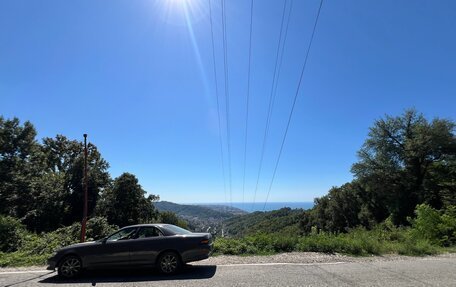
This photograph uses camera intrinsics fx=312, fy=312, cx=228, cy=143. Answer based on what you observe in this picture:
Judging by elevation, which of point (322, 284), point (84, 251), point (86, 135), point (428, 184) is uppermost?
point (86, 135)

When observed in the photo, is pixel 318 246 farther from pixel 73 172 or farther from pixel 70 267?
pixel 73 172

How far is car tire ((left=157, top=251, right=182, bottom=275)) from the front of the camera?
339 inches

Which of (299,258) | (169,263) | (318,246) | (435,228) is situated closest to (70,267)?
(169,263)

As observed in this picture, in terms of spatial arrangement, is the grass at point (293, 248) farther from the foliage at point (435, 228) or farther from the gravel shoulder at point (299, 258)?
the foliage at point (435, 228)

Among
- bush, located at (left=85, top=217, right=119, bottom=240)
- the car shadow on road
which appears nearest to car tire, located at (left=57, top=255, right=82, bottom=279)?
the car shadow on road

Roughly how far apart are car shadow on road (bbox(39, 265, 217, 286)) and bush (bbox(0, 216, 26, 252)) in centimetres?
892

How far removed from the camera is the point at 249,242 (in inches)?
480

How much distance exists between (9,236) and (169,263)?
41.0 feet

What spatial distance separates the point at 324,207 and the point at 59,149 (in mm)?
50780

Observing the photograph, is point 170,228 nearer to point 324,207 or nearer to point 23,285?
point 23,285

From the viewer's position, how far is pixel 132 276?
8469mm

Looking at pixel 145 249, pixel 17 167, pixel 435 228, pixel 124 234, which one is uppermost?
pixel 17 167

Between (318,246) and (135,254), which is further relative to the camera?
(318,246)

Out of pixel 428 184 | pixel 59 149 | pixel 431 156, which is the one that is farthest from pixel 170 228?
pixel 59 149
